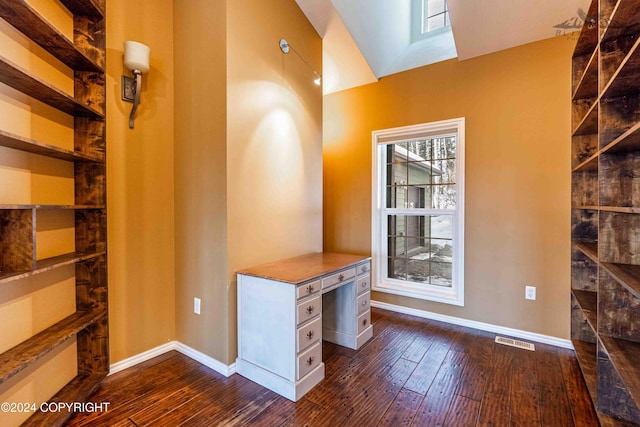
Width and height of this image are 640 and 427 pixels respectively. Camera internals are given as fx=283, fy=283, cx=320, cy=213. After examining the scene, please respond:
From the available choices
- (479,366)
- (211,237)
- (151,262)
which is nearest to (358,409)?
(479,366)

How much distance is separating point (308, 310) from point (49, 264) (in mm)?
1358

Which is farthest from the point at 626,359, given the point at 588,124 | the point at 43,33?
the point at 43,33

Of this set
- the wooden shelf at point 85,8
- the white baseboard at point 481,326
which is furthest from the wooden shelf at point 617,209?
the wooden shelf at point 85,8

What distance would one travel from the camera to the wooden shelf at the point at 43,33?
47.6 inches

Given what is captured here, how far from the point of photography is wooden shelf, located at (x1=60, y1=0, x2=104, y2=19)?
1.58 m

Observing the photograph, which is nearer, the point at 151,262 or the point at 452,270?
the point at 151,262

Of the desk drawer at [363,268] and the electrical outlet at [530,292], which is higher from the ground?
the desk drawer at [363,268]

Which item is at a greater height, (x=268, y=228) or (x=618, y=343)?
(x=268, y=228)

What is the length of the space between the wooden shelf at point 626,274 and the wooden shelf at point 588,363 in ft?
2.42

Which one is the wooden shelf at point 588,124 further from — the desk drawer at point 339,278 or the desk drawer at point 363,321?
the desk drawer at point 363,321

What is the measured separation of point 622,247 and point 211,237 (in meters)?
2.33

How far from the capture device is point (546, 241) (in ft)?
7.74

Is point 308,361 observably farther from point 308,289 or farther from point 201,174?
point 201,174

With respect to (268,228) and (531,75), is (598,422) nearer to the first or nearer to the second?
(268,228)
